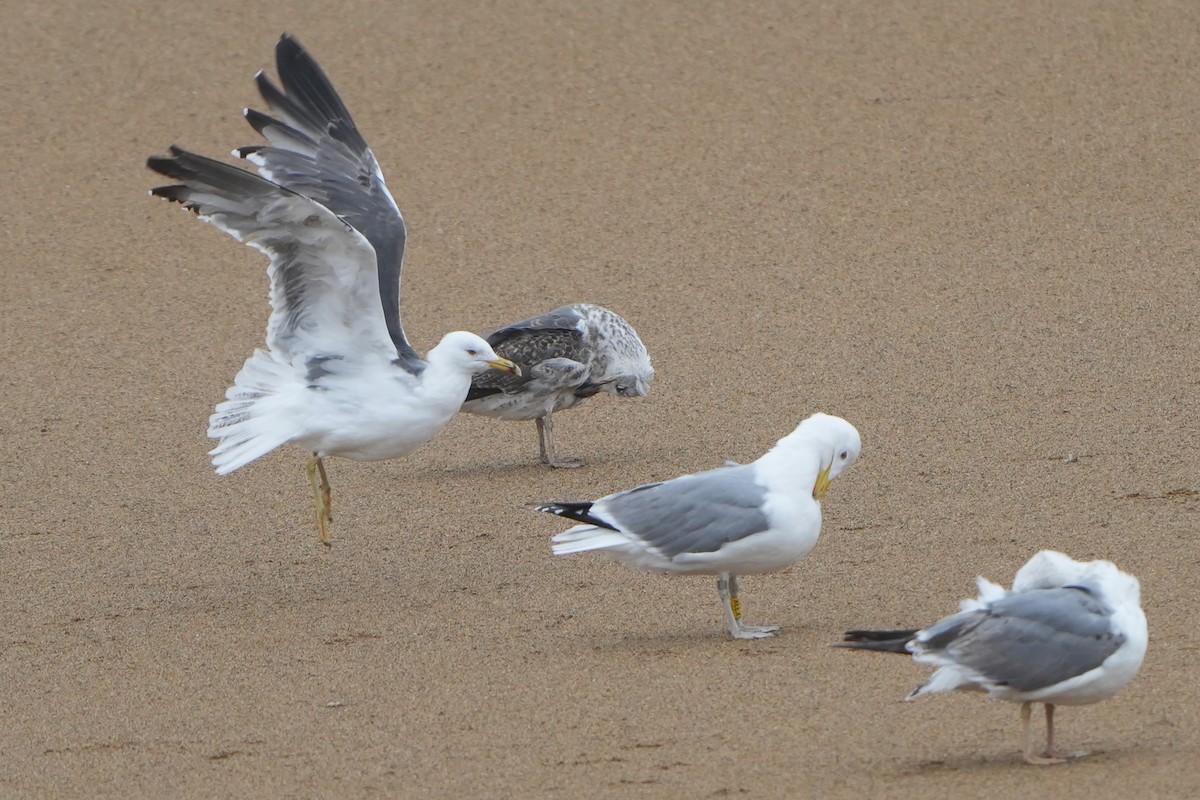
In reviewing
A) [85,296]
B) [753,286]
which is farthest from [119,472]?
[753,286]

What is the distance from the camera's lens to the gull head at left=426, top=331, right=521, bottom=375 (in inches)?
318

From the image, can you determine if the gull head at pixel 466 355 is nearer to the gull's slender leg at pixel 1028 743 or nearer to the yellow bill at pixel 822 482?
the yellow bill at pixel 822 482

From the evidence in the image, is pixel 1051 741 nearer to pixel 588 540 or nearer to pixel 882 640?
pixel 882 640

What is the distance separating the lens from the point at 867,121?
14.5 metres

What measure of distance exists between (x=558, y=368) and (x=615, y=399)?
60.3 inches

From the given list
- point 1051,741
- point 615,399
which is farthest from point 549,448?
point 1051,741

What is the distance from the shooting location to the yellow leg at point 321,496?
8078mm

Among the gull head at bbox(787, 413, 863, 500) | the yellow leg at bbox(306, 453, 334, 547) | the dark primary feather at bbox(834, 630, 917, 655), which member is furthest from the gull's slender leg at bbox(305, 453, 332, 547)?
the dark primary feather at bbox(834, 630, 917, 655)

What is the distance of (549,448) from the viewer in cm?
980

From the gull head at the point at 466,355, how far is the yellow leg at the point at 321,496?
75 cm

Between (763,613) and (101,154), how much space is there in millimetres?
9990

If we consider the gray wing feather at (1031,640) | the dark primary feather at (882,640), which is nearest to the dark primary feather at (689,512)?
the dark primary feather at (882,640)

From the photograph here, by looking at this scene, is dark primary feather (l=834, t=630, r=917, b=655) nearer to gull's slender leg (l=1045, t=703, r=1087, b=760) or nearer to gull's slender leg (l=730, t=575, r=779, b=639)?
gull's slender leg (l=1045, t=703, r=1087, b=760)

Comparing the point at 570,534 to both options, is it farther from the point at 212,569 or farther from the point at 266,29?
the point at 266,29
